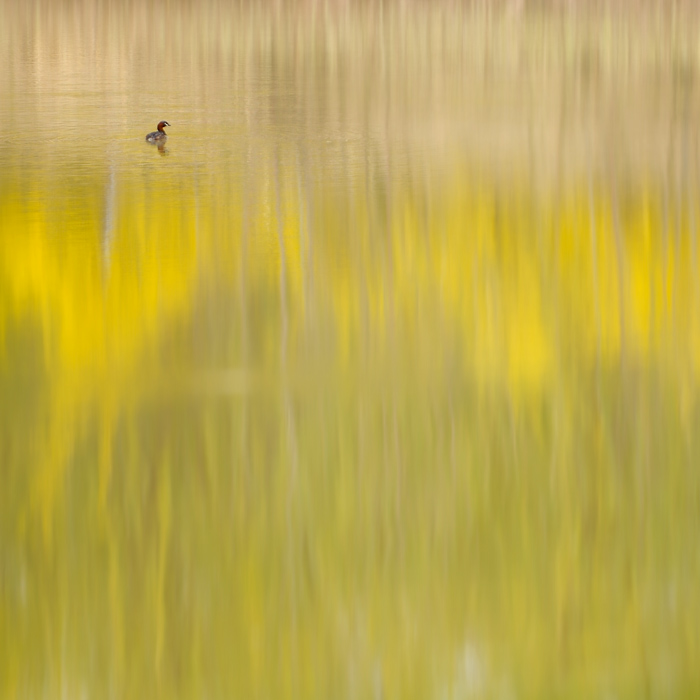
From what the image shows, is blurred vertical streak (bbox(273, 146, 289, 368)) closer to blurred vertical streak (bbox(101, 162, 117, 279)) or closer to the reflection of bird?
blurred vertical streak (bbox(101, 162, 117, 279))

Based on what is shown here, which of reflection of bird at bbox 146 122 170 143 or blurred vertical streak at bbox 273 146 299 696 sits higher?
reflection of bird at bbox 146 122 170 143

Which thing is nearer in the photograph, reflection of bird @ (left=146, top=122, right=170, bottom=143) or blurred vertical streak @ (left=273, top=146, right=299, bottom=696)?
blurred vertical streak @ (left=273, top=146, right=299, bottom=696)

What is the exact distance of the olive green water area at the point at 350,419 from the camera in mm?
2388

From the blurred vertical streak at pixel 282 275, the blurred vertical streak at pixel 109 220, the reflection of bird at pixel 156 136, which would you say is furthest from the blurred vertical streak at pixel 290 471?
the reflection of bird at pixel 156 136

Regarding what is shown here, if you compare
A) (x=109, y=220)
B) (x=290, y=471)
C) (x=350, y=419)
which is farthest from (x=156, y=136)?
(x=290, y=471)

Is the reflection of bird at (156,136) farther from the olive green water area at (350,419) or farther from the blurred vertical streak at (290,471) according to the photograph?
the blurred vertical streak at (290,471)

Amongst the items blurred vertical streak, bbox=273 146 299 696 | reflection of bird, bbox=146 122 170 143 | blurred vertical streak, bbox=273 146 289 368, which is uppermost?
reflection of bird, bbox=146 122 170 143

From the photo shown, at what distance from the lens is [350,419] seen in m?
3.44

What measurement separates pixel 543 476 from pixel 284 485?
0.58 m

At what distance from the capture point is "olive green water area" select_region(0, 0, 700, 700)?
7.84 ft

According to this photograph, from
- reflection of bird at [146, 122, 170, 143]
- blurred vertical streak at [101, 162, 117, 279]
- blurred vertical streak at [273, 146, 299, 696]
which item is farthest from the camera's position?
reflection of bird at [146, 122, 170, 143]

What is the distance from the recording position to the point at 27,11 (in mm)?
19891

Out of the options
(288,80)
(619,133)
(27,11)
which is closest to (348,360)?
(619,133)

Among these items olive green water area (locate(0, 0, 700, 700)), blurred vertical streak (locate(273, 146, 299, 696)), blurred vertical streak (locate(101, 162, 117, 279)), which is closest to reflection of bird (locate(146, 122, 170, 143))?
olive green water area (locate(0, 0, 700, 700))
